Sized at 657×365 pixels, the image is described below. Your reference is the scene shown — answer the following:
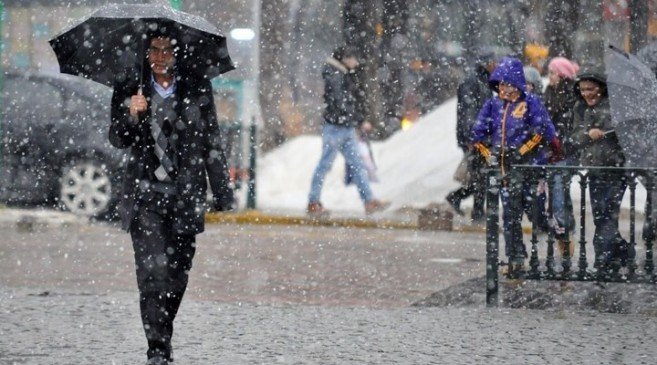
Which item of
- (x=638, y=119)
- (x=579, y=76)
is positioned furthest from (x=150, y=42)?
(x=579, y=76)

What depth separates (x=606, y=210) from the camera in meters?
11.2

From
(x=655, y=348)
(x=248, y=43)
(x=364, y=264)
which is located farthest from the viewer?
(x=248, y=43)

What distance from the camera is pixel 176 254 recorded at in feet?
26.9

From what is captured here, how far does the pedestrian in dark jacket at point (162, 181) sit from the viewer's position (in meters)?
8.12

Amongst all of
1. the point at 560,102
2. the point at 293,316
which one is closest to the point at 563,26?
the point at 560,102

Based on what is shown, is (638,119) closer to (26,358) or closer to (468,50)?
(26,358)

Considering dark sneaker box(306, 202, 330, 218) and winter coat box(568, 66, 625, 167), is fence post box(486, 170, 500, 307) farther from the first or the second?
dark sneaker box(306, 202, 330, 218)

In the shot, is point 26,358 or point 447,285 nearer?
point 26,358

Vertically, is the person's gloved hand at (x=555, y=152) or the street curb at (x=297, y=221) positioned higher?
the person's gloved hand at (x=555, y=152)

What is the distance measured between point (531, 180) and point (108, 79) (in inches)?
144

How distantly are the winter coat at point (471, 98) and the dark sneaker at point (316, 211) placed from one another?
1774mm

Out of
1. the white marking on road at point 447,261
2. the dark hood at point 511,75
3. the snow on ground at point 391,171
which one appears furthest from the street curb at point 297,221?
the dark hood at point 511,75

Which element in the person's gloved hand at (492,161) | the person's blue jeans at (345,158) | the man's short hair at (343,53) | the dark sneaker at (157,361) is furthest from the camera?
the man's short hair at (343,53)

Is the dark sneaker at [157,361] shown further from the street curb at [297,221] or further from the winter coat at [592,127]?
the street curb at [297,221]
